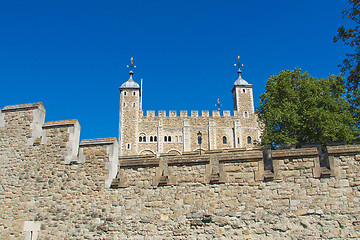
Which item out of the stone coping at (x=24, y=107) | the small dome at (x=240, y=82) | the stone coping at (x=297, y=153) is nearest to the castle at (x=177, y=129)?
the small dome at (x=240, y=82)

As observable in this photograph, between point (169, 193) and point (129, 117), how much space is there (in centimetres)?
4723

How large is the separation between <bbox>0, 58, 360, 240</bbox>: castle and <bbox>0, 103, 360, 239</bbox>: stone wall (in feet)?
0.07

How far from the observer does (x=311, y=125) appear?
74.3 feet

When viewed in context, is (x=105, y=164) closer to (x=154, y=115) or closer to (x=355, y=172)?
(x=355, y=172)

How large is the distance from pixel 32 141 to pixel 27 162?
1.96 ft

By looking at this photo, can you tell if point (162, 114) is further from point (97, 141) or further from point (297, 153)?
point (297, 153)

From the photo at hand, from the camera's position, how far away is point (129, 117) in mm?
54406

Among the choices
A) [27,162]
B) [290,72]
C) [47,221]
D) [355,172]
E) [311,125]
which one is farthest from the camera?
[290,72]

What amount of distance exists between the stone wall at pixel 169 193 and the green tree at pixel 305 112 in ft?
49.8

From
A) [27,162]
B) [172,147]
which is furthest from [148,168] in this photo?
[172,147]

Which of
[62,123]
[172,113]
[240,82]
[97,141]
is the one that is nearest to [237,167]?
[97,141]

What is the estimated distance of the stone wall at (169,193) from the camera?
737 cm

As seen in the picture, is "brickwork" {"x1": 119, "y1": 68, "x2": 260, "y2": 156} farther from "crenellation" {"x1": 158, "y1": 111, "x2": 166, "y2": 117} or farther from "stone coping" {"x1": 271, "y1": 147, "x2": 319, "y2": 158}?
"stone coping" {"x1": 271, "y1": 147, "x2": 319, "y2": 158}

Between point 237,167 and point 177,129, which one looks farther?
point 177,129
